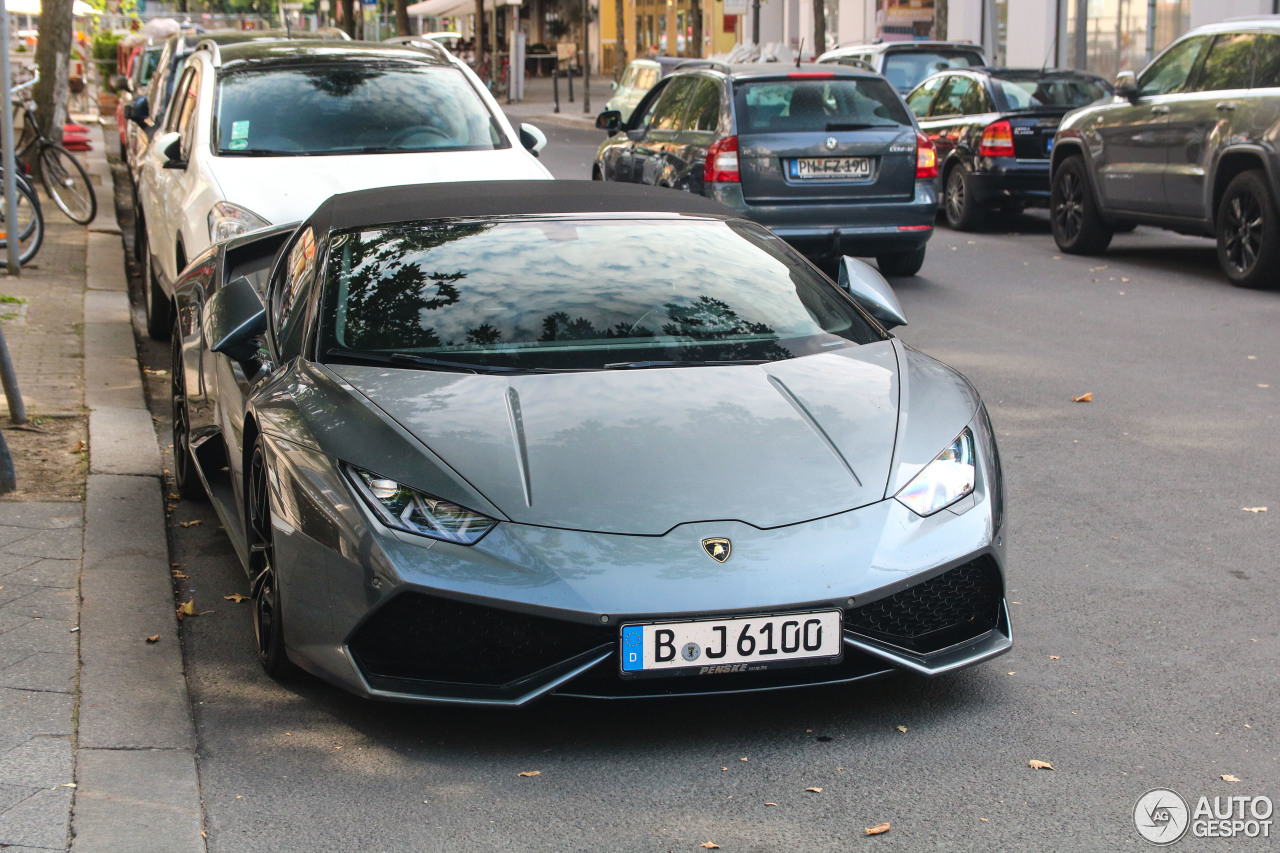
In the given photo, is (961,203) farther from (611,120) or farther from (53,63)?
(53,63)

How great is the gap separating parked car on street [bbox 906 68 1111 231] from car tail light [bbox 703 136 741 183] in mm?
4703

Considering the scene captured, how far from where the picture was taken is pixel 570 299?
4652 millimetres

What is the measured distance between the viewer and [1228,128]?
11625mm

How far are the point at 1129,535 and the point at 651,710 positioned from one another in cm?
233

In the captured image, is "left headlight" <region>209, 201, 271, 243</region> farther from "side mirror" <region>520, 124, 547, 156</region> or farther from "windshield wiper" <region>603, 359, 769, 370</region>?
"windshield wiper" <region>603, 359, 769, 370</region>

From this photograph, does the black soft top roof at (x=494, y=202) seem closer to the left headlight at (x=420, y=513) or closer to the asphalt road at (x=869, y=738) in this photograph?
the asphalt road at (x=869, y=738)

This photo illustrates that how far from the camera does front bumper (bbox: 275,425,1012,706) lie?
11.7ft

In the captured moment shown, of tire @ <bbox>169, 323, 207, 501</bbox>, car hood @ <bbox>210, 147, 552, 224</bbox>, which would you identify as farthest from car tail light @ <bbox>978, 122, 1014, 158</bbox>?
tire @ <bbox>169, 323, 207, 501</bbox>

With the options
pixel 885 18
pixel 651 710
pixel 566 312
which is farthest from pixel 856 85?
pixel 885 18

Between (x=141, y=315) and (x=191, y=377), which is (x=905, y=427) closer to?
(x=191, y=377)

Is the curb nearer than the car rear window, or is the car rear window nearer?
the curb

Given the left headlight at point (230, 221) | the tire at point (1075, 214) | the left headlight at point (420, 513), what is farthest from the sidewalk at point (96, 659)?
the tire at point (1075, 214)

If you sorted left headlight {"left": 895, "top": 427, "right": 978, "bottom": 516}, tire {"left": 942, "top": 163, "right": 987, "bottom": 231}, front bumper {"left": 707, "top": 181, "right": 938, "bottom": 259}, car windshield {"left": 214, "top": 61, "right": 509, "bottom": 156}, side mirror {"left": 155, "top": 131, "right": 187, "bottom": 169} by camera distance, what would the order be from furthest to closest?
tire {"left": 942, "top": 163, "right": 987, "bottom": 231}
front bumper {"left": 707, "top": 181, "right": 938, "bottom": 259}
car windshield {"left": 214, "top": 61, "right": 509, "bottom": 156}
side mirror {"left": 155, "top": 131, "right": 187, "bottom": 169}
left headlight {"left": 895, "top": 427, "right": 978, "bottom": 516}

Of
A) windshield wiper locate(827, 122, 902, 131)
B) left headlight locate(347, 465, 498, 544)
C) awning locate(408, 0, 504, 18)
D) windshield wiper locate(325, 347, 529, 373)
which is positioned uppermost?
awning locate(408, 0, 504, 18)
